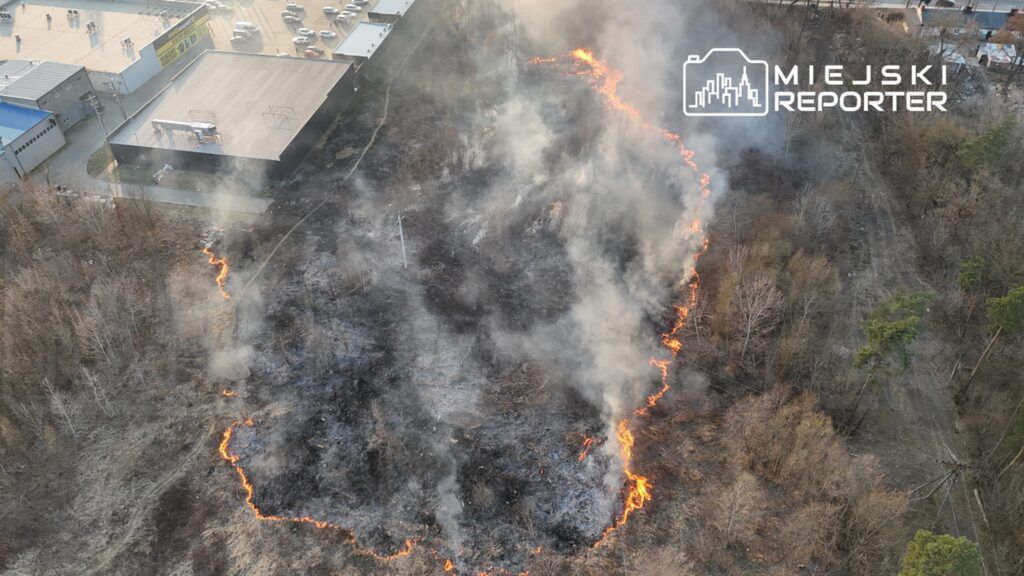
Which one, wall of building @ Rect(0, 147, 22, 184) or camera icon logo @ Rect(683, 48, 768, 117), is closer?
wall of building @ Rect(0, 147, 22, 184)

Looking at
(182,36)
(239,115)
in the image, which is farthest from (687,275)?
(182,36)

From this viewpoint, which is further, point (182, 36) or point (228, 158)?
point (182, 36)

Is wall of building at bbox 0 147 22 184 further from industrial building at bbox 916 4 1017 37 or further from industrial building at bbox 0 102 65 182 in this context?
industrial building at bbox 916 4 1017 37

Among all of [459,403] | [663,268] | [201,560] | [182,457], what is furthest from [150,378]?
[663,268]

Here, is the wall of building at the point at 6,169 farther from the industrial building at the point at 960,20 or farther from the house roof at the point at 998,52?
the house roof at the point at 998,52

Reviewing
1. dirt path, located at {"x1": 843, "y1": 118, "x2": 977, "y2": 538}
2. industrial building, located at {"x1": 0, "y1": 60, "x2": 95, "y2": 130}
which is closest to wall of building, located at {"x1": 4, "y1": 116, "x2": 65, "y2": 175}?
industrial building, located at {"x1": 0, "y1": 60, "x2": 95, "y2": 130}

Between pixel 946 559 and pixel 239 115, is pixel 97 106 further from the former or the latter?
pixel 946 559
